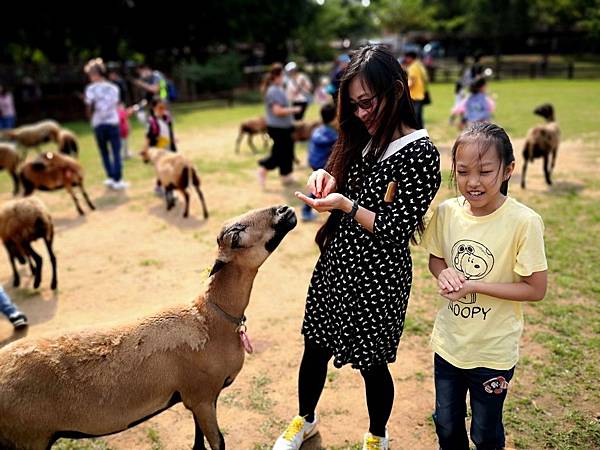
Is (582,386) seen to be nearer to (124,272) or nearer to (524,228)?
(524,228)

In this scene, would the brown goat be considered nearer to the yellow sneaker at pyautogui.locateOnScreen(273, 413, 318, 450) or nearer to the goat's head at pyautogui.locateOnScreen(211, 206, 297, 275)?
the goat's head at pyautogui.locateOnScreen(211, 206, 297, 275)

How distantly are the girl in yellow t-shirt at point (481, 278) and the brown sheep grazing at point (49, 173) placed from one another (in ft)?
24.5

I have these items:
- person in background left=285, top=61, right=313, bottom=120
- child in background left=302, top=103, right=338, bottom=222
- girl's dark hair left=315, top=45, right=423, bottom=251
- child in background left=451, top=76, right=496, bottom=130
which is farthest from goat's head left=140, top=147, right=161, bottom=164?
girl's dark hair left=315, top=45, right=423, bottom=251

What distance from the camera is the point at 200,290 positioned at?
10.3ft

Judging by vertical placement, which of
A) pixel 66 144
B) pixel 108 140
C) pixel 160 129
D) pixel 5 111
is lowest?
pixel 66 144

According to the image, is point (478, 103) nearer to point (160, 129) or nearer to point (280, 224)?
point (160, 129)

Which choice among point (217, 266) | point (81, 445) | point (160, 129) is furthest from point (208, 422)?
point (160, 129)

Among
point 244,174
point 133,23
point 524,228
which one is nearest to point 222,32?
point 133,23

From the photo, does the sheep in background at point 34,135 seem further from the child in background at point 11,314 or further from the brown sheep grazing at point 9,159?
→ the child in background at point 11,314

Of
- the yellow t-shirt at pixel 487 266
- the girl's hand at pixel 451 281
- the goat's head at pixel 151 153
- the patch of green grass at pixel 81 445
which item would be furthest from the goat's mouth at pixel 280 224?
the goat's head at pixel 151 153

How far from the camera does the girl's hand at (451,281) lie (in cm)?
225

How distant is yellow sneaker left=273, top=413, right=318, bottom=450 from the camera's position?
10.4 feet

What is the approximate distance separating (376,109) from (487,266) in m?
0.92

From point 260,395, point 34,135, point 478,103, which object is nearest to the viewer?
point 260,395
